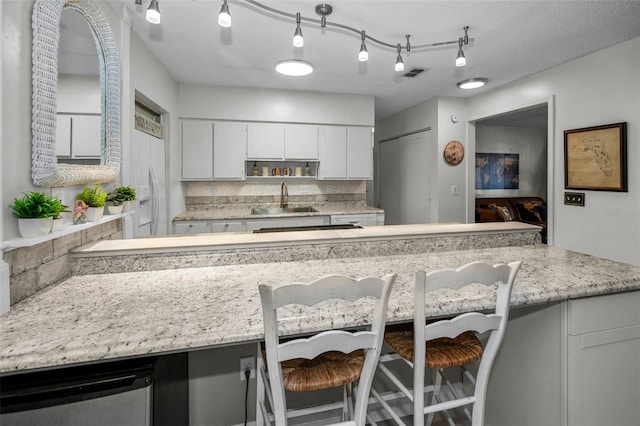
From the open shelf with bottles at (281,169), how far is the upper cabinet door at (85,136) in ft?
8.62

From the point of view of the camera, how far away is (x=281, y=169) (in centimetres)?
470

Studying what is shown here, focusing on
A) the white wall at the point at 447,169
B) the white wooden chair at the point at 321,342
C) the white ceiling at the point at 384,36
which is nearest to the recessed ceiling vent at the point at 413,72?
the white ceiling at the point at 384,36

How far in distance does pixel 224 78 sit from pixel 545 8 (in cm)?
306

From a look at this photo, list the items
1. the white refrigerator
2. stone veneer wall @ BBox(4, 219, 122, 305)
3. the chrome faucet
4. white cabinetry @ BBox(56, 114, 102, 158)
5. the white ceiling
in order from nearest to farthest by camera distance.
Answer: stone veneer wall @ BBox(4, 219, 122, 305)
white cabinetry @ BBox(56, 114, 102, 158)
the white ceiling
the white refrigerator
the chrome faucet

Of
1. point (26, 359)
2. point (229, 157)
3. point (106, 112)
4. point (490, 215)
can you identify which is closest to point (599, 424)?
point (26, 359)

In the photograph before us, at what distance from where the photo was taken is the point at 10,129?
1.20 meters

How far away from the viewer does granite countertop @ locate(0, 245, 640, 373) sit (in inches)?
36.2

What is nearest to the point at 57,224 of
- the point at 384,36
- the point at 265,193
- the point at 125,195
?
the point at 125,195

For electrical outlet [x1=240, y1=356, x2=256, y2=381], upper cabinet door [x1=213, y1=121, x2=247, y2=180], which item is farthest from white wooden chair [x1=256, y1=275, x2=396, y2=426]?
upper cabinet door [x1=213, y1=121, x2=247, y2=180]

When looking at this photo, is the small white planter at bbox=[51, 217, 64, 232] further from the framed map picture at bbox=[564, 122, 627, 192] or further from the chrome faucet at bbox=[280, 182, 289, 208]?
the framed map picture at bbox=[564, 122, 627, 192]

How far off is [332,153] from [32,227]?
3718 millimetres

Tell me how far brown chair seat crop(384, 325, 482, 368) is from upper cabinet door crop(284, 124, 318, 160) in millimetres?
3311

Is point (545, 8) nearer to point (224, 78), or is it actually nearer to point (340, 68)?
point (340, 68)

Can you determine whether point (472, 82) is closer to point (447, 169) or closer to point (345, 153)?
point (447, 169)
